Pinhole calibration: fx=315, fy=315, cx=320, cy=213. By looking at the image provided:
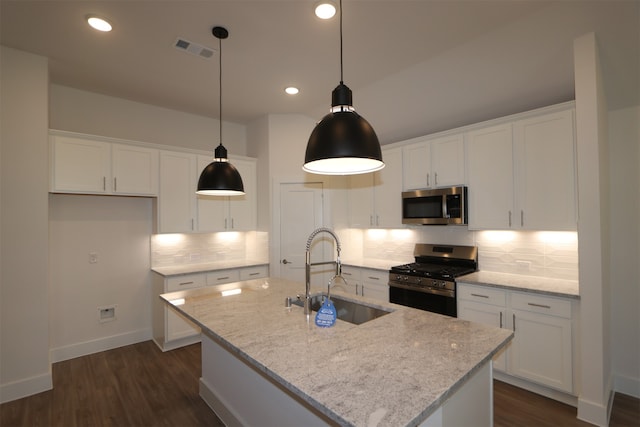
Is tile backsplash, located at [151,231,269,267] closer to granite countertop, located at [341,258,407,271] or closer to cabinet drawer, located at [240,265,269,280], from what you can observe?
cabinet drawer, located at [240,265,269,280]

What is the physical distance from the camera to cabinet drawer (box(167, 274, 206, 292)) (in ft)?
12.1

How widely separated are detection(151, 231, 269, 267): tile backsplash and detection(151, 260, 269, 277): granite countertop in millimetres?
78

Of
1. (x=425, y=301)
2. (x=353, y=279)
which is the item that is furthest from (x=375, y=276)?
(x=425, y=301)

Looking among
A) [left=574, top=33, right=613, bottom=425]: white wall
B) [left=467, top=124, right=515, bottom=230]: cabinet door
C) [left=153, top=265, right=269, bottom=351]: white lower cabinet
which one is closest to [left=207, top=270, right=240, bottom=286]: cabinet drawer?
A: [left=153, top=265, right=269, bottom=351]: white lower cabinet

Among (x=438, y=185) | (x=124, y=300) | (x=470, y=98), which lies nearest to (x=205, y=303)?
(x=124, y=300)

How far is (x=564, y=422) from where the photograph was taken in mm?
2363

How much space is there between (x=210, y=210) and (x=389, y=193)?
7.87ft

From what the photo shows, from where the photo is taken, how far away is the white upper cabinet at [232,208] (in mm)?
4195

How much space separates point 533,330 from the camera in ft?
8.84

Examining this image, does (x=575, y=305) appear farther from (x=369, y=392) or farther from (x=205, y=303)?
(x=205, y=303)

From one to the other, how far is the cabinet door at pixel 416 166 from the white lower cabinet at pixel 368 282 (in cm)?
113

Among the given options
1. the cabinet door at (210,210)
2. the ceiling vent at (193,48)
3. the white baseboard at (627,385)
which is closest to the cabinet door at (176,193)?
the cabinet door at (210,210)

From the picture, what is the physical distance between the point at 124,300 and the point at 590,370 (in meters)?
4.72

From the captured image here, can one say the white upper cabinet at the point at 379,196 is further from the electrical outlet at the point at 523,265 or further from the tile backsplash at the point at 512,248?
the electrical outlet at the point at 523,265
